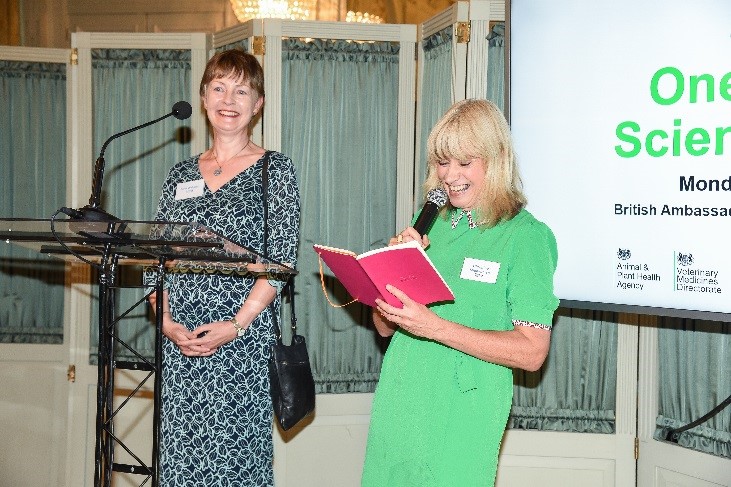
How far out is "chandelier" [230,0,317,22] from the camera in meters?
6.43

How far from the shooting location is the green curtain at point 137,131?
12.7 ft

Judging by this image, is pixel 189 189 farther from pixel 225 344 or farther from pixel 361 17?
pixel 361 17

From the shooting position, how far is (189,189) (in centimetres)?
297

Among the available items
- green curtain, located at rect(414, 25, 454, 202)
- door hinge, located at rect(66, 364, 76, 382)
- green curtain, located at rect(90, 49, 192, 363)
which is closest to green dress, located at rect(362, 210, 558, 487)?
green curtain, located at rect(414, 25, 454, 202)

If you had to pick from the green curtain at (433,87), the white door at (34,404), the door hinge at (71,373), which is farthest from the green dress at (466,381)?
the white door at (34,404)

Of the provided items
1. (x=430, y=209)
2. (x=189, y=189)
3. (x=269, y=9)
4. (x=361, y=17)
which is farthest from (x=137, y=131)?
(x=361, y=17)

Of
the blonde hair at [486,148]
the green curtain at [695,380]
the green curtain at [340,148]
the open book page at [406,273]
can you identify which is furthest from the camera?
the green curtain at [340,148]

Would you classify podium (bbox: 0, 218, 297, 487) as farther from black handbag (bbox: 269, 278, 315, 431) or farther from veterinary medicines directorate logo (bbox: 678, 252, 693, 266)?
veterinary medicines directorate logo (bbox: 678, 252, 693, 266)

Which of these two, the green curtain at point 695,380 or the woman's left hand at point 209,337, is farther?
the green curtain at point 695,380

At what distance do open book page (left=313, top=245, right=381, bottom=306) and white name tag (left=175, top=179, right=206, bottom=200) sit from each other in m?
0.95

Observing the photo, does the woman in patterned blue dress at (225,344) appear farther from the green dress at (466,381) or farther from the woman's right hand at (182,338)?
the green dress at (466,381)

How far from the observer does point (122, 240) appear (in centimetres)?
206

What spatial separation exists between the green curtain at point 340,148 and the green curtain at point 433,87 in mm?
133

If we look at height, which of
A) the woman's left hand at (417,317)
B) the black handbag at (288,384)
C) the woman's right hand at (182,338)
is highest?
the woman's left hand at (417,317)
